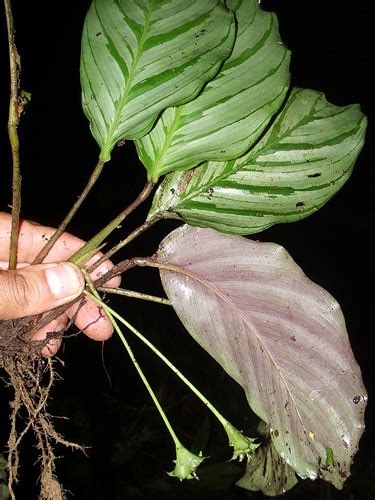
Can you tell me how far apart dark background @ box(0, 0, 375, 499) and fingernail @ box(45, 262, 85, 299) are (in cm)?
131

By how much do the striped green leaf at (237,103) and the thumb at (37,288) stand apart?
Result: 0.32m

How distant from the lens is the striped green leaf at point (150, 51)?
33.8 inches

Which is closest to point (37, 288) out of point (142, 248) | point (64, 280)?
point (64, 280)

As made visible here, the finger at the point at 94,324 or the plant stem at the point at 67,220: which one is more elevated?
the plant stem at the point at 67,220

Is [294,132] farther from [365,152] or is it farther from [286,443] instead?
[365,152]

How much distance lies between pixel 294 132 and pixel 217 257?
0.99ft

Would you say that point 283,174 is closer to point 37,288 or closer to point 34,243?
point 37,288

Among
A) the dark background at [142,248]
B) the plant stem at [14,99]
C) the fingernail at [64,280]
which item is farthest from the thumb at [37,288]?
the dark background at [142,248]

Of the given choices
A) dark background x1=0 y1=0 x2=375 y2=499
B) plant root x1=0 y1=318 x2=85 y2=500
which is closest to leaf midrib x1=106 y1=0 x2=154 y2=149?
plant root x1=0 y1=318 x2=85 y2=500

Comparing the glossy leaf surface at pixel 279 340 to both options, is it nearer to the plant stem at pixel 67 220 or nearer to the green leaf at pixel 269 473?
the plant stem at pixel 67 220

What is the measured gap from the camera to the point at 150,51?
881mm

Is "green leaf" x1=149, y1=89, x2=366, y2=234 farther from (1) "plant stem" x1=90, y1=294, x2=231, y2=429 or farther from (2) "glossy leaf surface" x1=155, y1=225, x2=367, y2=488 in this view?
(1) "plant stem" x1=90, y1=294, x2=231, y2=429

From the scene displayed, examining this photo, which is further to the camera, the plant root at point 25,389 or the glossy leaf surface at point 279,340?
the plant root at point 25,389

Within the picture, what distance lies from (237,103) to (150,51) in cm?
18
